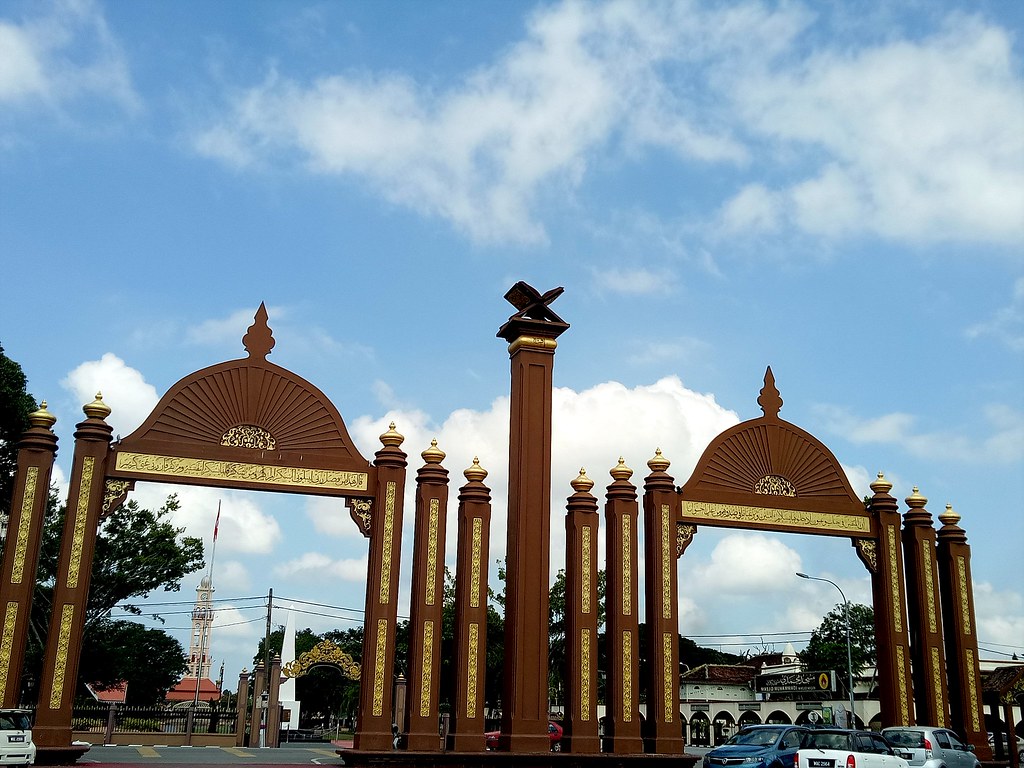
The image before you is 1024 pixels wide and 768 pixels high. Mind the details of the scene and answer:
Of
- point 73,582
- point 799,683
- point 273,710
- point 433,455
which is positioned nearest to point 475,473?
point 433,455

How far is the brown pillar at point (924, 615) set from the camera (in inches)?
729

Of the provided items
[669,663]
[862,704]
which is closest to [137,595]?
[669,663]

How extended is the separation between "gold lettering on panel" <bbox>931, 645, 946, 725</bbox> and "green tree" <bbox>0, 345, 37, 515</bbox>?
60.3 feet

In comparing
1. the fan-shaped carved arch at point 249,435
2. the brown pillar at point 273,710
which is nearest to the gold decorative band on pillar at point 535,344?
the fan-shaped carved arch at point 249,435

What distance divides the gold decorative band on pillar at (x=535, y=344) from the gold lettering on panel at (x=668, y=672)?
510 centimetres

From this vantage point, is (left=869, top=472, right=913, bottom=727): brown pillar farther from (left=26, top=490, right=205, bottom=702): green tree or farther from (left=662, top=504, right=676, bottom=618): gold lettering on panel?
(left=26, top=490, right=205, bottom=702): green tree

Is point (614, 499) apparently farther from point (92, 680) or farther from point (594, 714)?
point (92, 680)

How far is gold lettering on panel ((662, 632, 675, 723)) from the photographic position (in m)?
16.5

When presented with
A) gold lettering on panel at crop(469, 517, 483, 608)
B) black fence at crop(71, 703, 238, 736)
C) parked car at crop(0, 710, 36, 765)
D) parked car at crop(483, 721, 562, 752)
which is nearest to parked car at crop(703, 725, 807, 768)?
gold lettering on panel at crop(469, 517, 483, 608)

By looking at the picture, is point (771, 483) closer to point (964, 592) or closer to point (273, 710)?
point (964, 592)

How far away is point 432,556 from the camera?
16047mm

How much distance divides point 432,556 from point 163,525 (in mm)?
19739

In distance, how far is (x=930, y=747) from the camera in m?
16.0

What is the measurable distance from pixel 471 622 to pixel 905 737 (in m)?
7.18
